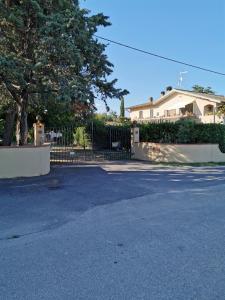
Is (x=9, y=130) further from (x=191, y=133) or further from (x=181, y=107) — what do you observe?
(x=181, y=107)

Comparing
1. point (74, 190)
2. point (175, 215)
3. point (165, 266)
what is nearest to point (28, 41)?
point (74, 190)

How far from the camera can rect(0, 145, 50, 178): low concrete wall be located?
1230 cm

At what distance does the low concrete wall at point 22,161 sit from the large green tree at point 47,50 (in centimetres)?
240

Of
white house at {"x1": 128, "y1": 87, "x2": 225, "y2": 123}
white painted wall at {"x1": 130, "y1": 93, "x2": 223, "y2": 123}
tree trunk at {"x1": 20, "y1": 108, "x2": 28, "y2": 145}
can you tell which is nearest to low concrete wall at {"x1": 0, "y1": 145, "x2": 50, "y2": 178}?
tree trunk at {"x1": 20, "y1": 108, "x2": 28, "y2": 145}

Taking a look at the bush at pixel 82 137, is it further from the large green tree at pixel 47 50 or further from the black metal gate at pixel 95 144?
the large green tree at pixel 47 50

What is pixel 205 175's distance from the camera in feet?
45.2

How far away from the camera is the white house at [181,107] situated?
1382 inches

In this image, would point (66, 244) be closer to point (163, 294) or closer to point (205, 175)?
point (163, 294)

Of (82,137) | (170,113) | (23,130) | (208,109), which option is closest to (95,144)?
(82,137)

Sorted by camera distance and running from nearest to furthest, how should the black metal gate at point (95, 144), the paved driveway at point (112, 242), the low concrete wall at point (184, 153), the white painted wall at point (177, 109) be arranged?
the paved driveway at point (112, 242) < the low concrete wall at point (184, 153) < the black metal gate at point (95, 144) < the white painted wall at point (177, 109)

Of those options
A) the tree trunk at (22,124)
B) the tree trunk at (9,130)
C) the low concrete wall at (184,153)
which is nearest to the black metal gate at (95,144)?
the low concrete wall at (184,153)

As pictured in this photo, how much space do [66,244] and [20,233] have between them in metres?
1.21

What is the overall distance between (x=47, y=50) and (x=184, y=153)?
9518 mm

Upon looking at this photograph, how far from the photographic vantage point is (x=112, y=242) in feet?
17.6
